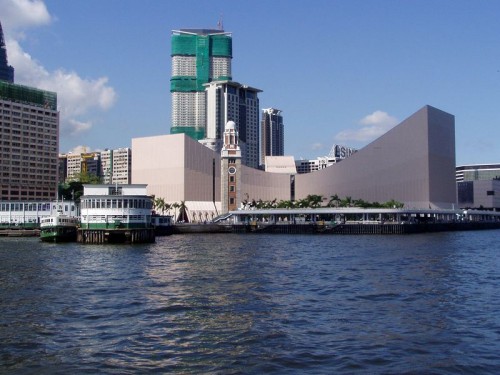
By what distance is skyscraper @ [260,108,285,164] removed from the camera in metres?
188

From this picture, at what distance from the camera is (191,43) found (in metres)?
166

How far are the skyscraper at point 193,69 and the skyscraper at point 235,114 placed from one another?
265 inches

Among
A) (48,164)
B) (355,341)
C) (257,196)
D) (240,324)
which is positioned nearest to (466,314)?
(355,341)

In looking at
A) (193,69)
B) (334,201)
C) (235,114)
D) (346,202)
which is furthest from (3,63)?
(346,202)

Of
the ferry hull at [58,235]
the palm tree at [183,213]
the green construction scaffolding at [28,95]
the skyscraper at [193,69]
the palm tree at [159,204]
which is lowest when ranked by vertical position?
the ferry hull at [58,235]

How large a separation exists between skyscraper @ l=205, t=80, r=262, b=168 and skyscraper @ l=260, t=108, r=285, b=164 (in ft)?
63.4

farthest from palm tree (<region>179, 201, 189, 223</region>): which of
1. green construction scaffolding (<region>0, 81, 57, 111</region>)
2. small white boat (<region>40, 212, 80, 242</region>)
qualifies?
small white boat (<region>40, 212, 80, 242</region>)

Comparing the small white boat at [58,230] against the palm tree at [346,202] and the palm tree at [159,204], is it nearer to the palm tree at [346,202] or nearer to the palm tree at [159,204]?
the palm tree at [159,204]

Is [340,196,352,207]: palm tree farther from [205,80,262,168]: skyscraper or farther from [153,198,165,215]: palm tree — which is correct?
[205,80,262,168]: skyscraper

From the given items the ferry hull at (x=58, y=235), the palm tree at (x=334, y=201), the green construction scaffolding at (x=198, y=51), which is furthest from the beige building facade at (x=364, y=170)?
the green construction scaffolding at (x=198, y=51)

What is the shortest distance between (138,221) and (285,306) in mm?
31995

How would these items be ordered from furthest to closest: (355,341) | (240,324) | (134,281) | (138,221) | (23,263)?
(138,221) → (23,263) → (134,281) → (240,324) → (355,341)

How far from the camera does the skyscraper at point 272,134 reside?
7387 inches

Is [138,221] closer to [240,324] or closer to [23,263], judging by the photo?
[23,263]
